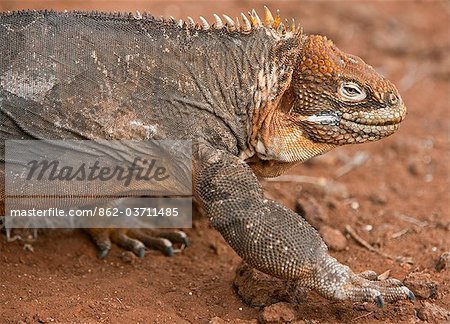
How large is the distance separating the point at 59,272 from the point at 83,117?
74.1 inches

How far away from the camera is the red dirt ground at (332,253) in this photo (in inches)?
275

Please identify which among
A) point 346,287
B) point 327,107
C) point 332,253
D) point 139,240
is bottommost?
point 139,240

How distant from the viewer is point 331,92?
7.57 m

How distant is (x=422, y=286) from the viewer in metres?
7.11

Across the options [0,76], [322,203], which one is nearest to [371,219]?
[322,203]

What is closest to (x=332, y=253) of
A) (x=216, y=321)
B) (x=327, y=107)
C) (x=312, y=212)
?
(x=312, y=212)

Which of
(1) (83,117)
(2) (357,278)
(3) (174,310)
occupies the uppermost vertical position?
(1) (83,117)

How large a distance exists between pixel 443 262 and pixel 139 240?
343 cm

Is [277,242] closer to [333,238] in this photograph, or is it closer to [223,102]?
[223,102]

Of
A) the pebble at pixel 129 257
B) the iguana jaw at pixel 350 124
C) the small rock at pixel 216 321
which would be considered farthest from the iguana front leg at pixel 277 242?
the pebble at pixel 129 257

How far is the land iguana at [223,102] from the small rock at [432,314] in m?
0.31

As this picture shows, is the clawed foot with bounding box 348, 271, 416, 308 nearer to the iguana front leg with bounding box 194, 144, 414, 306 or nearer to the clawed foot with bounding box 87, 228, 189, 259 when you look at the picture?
the iguana front leg with bounding box 194, 144, 414, 306

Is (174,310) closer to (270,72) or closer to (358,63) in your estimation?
(270,72)

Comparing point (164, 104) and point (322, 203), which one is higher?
point (164, 104)
